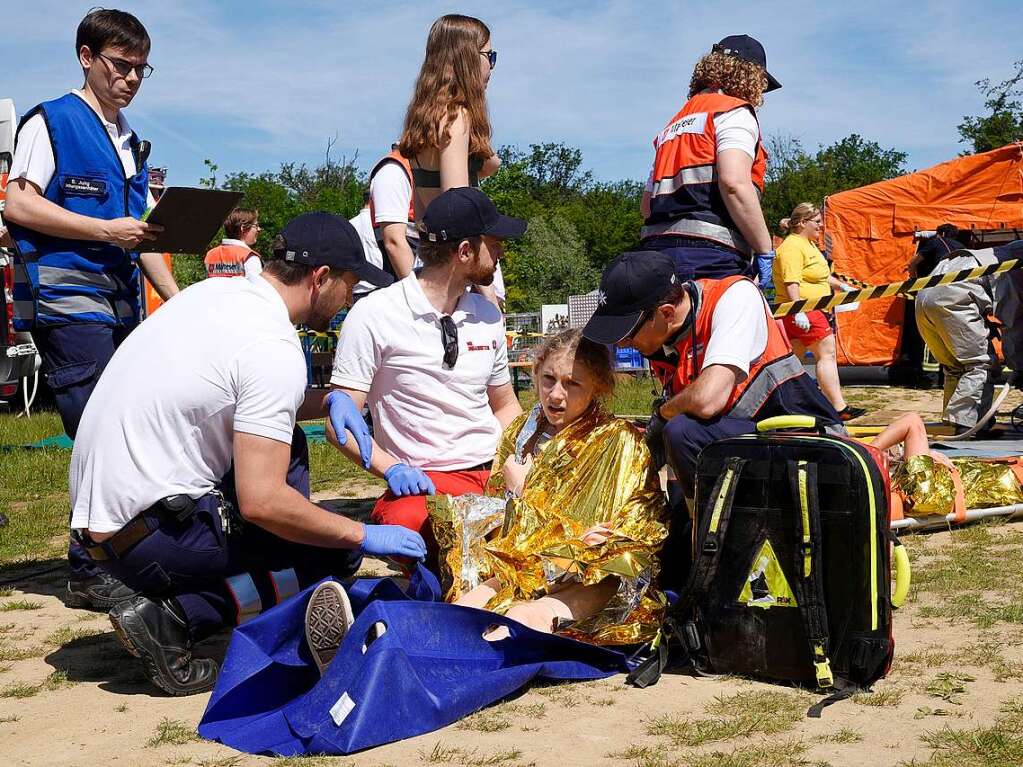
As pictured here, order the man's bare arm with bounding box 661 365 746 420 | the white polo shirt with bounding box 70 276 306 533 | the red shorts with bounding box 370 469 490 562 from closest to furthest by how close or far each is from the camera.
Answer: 1. the white polo shirt with bounding box 70 276 306 533
2. the man's bare arm with bounding box 661 365 746 420
3. the red shorts with bounding box 370 469 490 562

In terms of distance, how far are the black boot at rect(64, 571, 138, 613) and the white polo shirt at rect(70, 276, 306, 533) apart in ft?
2.89

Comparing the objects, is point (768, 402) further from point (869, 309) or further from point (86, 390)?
point (869, 309)

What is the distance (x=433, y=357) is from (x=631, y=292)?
882mm

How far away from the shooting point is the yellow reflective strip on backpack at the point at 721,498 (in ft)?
9.97

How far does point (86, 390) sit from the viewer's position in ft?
13.7

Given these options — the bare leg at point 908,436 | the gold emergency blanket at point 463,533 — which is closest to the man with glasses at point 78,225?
the gold emergency blanket at point 463,533

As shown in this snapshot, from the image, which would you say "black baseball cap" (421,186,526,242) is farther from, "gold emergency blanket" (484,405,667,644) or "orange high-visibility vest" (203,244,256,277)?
"orange high-visibility vest" (203,244,256,277)

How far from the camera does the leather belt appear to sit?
121 inches

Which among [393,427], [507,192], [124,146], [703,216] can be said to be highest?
[507,192]

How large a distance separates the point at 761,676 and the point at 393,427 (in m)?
1.62

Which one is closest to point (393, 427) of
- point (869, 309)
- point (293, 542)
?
point (293, 542)

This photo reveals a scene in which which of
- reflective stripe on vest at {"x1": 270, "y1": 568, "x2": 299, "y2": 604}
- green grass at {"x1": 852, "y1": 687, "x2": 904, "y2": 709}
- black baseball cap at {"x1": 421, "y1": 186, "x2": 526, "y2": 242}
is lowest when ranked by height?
green grass at {"x1": 852, "y1": 687, "x2": 904, "y2": 709}

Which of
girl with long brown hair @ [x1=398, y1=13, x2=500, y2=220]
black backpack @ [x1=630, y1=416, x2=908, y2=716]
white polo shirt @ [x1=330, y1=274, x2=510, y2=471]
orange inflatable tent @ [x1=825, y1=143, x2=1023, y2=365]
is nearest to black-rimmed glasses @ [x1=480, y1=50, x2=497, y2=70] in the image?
girl with long brown hair @ [x1=398, y1=13, x2=500, y2=220]

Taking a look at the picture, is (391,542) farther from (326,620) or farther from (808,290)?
(808,290)
